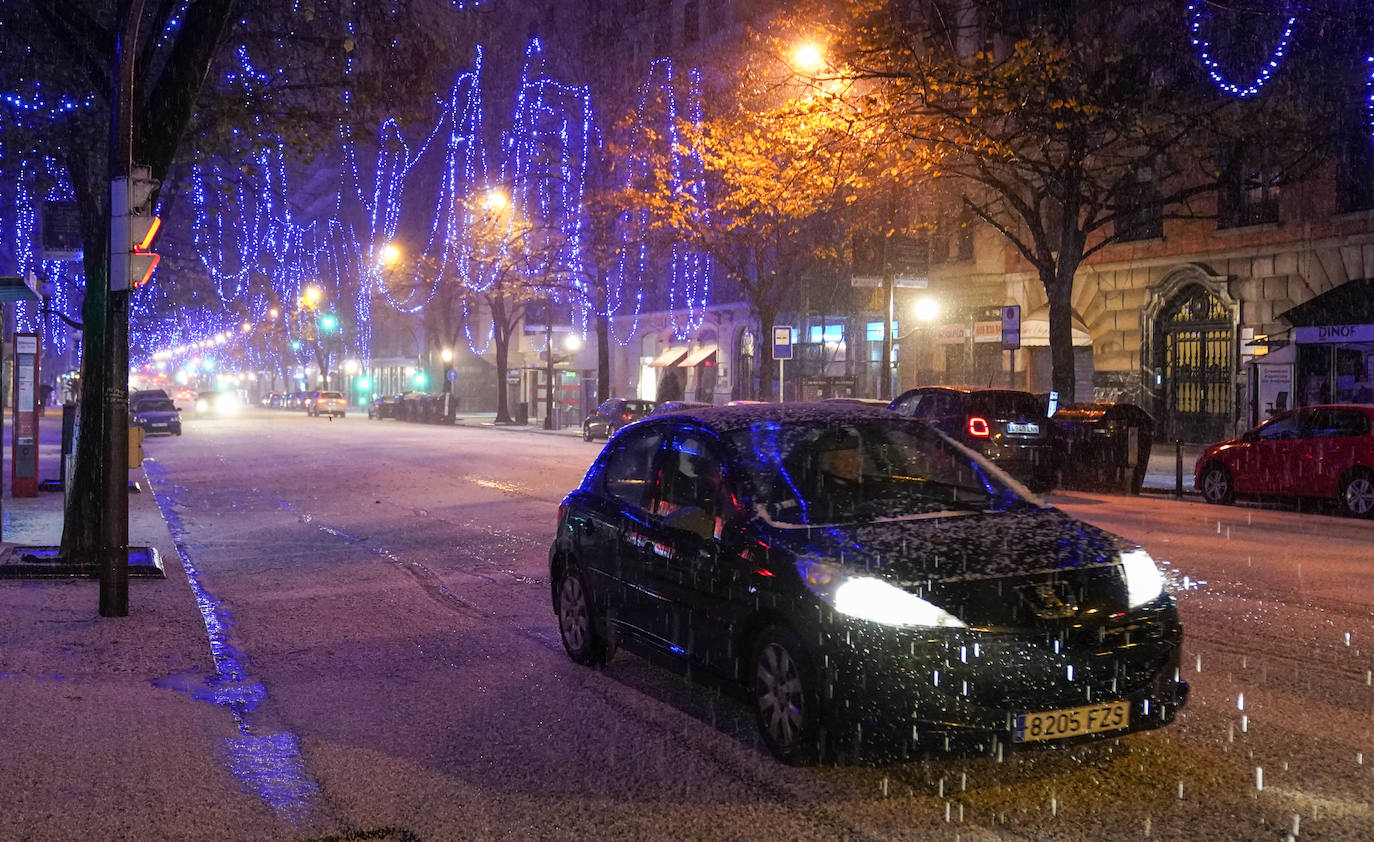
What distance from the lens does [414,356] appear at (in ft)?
289

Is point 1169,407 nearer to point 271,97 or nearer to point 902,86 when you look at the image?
point 902,86

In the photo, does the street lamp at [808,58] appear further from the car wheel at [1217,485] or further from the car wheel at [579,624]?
the car wheel at [579,624]

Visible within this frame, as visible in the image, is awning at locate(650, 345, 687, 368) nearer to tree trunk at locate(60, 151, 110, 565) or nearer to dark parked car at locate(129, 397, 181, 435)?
dark parked car at locate(129, 397, 181, 435)

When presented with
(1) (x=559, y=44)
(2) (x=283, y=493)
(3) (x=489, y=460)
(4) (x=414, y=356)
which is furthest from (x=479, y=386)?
(2) (x=283, y=493)

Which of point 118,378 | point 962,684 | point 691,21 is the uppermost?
point 691,21

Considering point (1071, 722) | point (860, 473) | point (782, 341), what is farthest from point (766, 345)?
point (1071, 722)

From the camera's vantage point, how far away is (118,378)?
8.77 m

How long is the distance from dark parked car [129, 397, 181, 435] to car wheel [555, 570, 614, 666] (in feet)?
130

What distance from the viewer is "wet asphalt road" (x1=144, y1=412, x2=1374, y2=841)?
14.9 feet

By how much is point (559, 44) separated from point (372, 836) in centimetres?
4226

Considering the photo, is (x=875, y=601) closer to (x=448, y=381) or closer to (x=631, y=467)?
(x=631, y=467)

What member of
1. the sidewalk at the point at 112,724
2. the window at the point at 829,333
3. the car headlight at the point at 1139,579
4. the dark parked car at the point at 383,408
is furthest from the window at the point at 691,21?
the car headlight at the point at 1139,579

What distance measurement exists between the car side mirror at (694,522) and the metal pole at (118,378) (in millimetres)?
4995

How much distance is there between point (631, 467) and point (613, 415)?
32.1 metres
